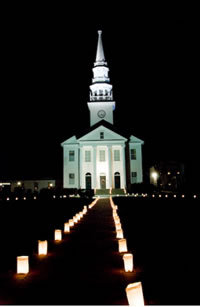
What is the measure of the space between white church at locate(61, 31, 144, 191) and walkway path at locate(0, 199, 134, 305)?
122 feet

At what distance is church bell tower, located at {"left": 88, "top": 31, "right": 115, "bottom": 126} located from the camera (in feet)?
171

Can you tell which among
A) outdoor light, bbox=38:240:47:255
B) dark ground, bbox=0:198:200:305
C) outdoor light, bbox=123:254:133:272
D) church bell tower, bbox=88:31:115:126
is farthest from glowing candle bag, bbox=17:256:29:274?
church bell tower, bbox=88:31:115:126

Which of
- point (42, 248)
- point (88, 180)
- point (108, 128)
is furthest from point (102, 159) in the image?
point (42, 248)

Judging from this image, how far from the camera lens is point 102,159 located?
47.9 meters

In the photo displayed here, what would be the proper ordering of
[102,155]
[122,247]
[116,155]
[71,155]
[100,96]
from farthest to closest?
1. [100,96]
2. [71,155]
3. [102,155]
4. [116,155]
5. [122,247]

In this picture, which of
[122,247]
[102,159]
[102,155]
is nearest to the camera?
[122,247]

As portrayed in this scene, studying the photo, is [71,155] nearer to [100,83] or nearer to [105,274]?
[100,83]

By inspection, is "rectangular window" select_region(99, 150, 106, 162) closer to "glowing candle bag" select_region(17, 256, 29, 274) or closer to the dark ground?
the dark ground

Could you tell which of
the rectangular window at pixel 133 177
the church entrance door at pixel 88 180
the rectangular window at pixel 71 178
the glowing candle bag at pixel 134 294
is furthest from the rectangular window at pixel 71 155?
the glowing candle bag at pixel 134 294

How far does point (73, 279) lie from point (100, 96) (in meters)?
48.2

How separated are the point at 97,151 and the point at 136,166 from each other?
6404 millimetres

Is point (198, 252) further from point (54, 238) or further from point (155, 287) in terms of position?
point (54, 238)

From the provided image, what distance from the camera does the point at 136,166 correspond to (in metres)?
48.4

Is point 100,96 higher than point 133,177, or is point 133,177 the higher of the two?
point 100,96
